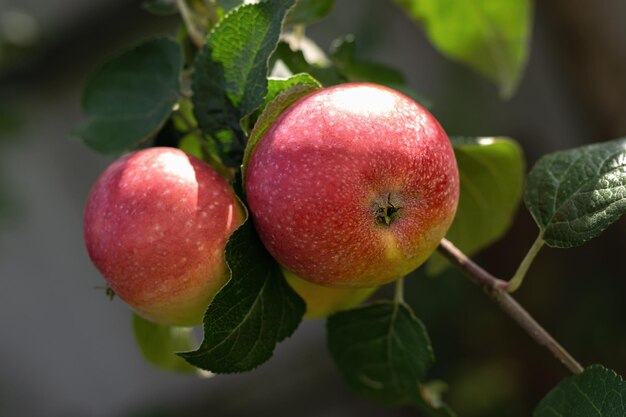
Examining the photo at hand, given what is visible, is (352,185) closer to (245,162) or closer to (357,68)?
(245,162)

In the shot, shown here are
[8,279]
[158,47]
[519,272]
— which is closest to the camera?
[519,272]

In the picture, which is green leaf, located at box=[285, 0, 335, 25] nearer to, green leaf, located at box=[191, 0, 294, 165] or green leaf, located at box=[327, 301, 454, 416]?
green leaf, located at box=[191, 0, 294, 165]

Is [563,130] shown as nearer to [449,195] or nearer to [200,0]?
[200,0]

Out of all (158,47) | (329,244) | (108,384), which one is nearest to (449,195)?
(329,244)

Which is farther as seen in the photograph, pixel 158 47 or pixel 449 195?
pixel 158 47

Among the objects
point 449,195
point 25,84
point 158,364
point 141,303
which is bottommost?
point 25,84

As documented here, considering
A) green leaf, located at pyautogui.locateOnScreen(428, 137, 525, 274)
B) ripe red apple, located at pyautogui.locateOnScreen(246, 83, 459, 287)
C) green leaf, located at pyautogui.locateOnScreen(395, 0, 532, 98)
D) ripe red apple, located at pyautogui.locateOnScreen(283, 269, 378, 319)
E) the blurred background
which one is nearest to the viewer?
ripe red apple, located at pyautogui.locateOnScreen(246, 83, 459, 287)

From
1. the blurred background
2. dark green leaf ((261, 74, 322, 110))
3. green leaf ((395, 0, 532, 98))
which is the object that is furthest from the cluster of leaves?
the blurred background
